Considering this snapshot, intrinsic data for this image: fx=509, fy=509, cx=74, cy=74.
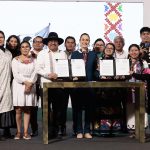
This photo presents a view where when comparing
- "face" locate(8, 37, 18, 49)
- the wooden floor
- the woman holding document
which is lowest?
the wooden floor

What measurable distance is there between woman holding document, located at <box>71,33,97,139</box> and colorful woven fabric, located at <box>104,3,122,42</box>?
1.97m

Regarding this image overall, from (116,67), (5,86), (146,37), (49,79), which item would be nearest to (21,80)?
(5,86)

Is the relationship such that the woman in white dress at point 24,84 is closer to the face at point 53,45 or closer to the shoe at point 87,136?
the face at point 53,45

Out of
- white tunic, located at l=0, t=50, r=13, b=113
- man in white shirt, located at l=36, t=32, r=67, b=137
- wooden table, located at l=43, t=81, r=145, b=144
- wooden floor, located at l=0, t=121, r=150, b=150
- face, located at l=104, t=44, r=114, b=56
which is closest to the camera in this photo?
wooden floor, located at l=0, t=121, r=150, b=150

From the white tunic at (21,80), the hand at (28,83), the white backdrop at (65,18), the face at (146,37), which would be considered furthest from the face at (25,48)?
the white backdrop at (65,18)

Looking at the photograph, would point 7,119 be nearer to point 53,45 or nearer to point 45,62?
point 45,62

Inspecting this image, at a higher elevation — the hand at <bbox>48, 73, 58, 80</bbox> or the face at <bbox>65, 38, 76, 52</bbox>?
the face at <bbox>65, 38, 76, 52</bbox>

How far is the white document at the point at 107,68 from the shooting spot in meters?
5.78

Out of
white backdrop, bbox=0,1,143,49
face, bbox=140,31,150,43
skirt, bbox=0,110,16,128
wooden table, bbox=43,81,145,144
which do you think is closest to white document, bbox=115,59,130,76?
wooden table, bbox=43,81,145,144

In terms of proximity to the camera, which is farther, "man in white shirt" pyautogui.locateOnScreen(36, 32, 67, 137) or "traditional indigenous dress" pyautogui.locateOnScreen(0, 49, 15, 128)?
"man in white shirt" pyautogui.locateOnScreen(36, 32, 67, 137)

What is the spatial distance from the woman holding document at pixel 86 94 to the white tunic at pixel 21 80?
1.75 ft

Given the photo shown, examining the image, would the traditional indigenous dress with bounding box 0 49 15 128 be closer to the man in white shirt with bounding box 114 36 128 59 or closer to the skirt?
the skirt

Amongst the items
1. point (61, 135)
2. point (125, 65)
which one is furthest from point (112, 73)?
point (61, 135)

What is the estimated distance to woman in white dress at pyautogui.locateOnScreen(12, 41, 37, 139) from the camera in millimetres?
5914
